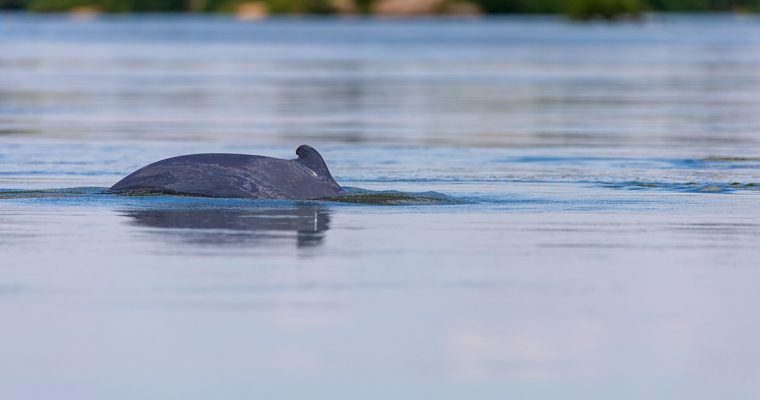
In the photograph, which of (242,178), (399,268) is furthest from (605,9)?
(399,268)

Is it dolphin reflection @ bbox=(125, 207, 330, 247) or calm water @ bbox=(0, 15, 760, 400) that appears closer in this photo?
calm water @ bbox=(0, 15, 760, 400)

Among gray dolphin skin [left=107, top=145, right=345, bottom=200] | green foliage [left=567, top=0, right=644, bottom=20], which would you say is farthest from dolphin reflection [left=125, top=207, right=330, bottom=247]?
green foliage [left=567, top=0, right=644, bottom=20]

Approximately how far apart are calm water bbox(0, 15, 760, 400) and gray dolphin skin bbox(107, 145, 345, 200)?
202mm

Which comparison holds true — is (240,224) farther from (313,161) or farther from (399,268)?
(399,268)

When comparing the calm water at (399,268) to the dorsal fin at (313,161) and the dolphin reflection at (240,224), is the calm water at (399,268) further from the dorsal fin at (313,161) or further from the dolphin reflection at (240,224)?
the dorsal fin at (313,161)

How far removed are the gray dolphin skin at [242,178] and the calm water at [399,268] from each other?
202 mm

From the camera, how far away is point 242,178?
54.9ft

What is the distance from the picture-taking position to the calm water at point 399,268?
928cm

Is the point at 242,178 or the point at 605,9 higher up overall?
the point at 242,178

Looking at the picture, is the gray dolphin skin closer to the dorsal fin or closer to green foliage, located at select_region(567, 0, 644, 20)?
the dorsal fin

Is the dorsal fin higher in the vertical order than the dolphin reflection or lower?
higher

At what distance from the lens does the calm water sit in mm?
9281

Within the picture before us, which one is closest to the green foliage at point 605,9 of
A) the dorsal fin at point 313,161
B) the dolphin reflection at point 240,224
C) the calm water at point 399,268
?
the calm water at point 399,268

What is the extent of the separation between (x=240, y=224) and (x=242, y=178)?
1.67m
